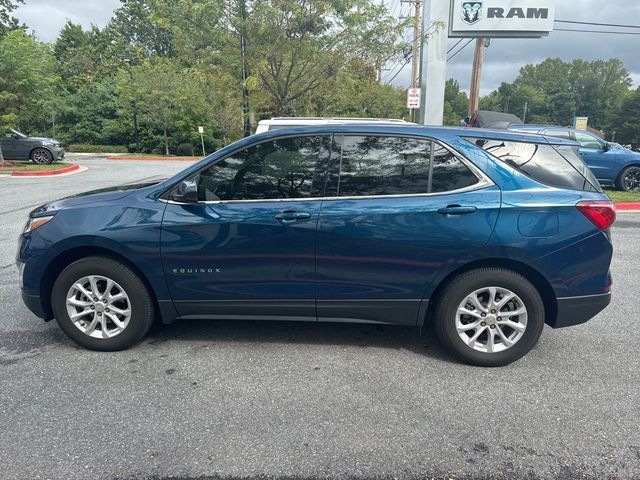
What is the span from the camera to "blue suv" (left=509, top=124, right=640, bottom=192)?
11680mm

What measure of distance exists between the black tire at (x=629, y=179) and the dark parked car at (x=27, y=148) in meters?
21.5

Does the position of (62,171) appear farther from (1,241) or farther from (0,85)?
(1,241)

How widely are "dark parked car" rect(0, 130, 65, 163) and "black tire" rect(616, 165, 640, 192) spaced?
21474 mm

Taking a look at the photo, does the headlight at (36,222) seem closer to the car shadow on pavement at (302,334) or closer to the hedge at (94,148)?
the car shadow on pavement at (302,334)

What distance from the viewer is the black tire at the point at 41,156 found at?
63.3ft

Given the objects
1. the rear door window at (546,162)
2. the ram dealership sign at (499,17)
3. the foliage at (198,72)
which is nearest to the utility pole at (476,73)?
the ram dealership sign at (499,17)

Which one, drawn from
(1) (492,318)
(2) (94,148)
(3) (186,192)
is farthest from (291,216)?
(2) (94,148)

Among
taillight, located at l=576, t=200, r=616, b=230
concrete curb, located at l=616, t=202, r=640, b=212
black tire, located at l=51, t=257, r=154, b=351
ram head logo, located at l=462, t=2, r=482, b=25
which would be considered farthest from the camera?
ram head logo, located at l=462, t=2, r=482, b=25

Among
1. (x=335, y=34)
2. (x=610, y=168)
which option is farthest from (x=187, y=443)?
(x=610, y=168)

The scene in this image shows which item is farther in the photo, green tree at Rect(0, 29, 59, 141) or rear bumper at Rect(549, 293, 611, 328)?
green tree at Rect(0, 29, 59, 141)

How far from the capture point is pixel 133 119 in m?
33.8

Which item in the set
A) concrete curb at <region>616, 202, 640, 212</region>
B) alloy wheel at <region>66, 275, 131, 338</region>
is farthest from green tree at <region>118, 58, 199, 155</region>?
alloy wheel at <region>66, 275, 131, 338</region>

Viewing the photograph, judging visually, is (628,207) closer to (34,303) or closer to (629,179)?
(629,179)

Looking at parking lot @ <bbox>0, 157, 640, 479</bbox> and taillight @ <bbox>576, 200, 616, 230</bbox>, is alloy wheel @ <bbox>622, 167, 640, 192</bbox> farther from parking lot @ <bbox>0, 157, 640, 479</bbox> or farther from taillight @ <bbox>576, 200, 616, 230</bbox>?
→ taillight @ <bbox>576, 200, 616, 230</bbox>
